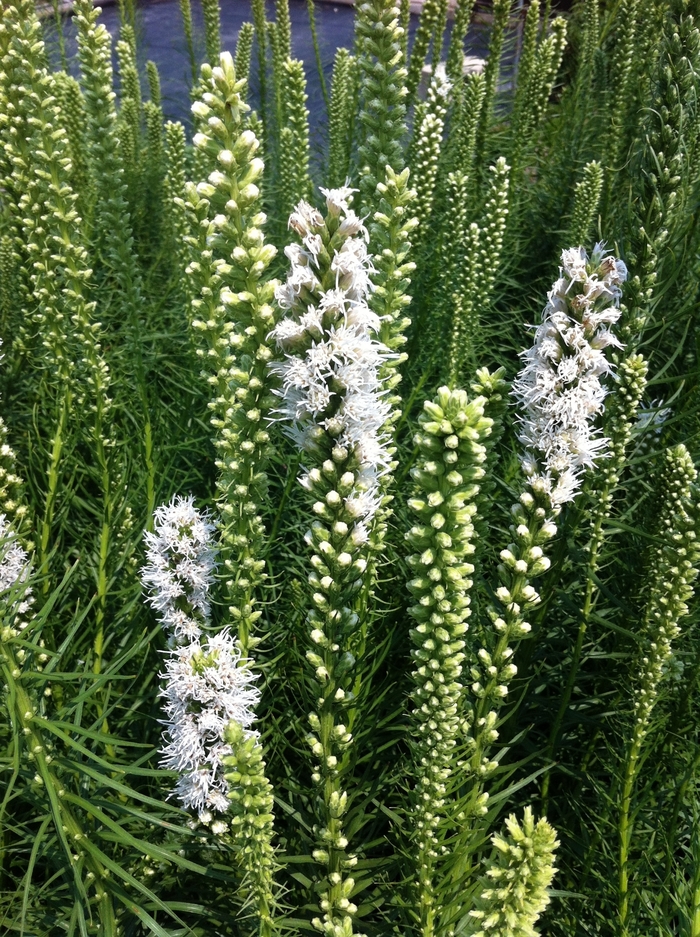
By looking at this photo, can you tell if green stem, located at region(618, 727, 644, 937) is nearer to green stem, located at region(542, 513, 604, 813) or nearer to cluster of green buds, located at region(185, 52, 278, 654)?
green stem, located at region(542, 513, 604, 813)

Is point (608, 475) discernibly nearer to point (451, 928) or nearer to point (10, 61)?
point (451, 928)

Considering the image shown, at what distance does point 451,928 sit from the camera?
1788 millimetres

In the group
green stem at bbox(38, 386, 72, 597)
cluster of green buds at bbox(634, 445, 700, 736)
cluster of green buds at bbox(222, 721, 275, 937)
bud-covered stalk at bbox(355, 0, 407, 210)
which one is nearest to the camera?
cluster of green buds at bbox(222, 721, 275, 937)

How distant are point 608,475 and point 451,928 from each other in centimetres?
131

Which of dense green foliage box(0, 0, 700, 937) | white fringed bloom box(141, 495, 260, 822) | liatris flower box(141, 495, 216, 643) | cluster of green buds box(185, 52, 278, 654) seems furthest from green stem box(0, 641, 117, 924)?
cluster of green buds box(185, 52, 278, 654)

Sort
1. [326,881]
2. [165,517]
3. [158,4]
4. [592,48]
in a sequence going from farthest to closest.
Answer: [158,4] < [592,48] < [165,517] < [326,881]

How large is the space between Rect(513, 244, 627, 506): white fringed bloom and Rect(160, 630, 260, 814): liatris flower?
87 cm

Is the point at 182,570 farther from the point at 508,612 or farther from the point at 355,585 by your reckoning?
the point at 508,612

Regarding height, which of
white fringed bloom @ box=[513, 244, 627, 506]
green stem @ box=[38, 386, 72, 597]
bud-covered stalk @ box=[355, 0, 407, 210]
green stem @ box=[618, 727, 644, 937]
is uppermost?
bud-covered stalk @ box=[355, 0, 407, 210]

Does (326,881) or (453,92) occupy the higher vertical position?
(453,92)

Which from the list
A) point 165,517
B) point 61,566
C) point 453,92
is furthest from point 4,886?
point 453,92

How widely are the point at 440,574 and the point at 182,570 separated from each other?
72 centimetres

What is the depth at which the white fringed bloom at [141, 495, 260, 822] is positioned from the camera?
165 cm

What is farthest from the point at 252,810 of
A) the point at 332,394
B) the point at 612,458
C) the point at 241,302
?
the point at 612,458
